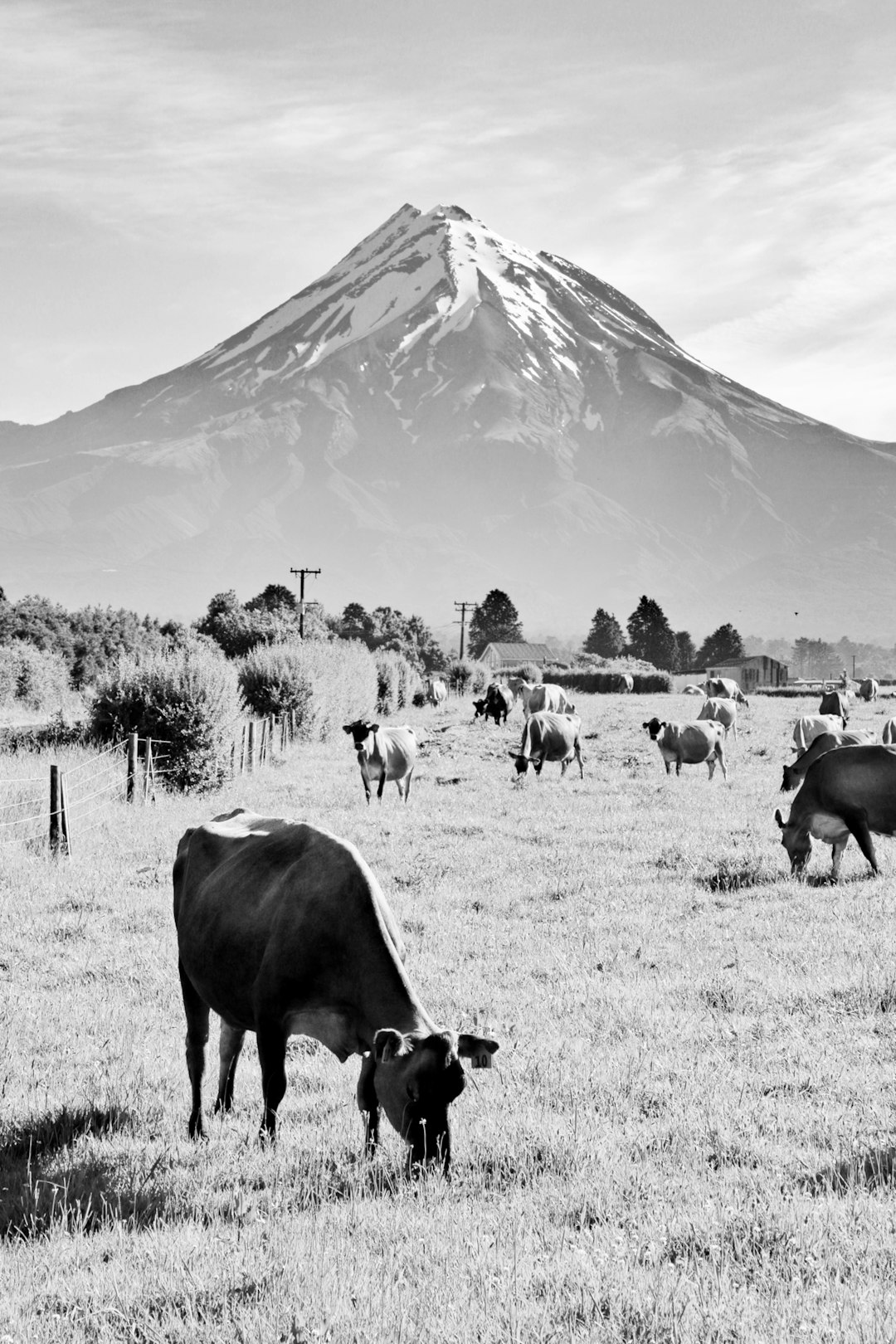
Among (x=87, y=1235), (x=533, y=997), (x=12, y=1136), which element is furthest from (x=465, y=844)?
(x=87, y=1235)

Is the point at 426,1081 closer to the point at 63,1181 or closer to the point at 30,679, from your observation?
the point at 63,1181

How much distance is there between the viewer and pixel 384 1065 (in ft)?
19.1

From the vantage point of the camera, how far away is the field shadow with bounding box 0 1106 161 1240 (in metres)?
5.61

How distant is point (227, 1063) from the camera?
24.8 feet

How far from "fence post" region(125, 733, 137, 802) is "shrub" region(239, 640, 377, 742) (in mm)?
15547

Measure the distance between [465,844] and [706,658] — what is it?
158169 millimetres

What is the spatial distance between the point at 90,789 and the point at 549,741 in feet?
41.3

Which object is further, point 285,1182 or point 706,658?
point 706,658

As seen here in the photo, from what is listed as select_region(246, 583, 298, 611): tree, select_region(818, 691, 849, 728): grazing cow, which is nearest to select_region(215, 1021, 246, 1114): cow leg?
select_region(818, 691, 849, 728): grazing cow

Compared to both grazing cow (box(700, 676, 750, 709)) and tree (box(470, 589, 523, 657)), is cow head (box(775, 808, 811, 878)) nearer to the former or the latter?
grazing cow (box(700, 676, 750, 709))

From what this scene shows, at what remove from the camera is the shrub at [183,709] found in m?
26.1

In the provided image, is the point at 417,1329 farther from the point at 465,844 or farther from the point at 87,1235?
the point at 465,844

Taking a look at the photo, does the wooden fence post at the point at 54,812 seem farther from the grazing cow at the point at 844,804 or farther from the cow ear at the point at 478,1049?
the cow ear at the point at 478,1049

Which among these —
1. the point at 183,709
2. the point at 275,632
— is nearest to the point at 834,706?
the point at 183,709
